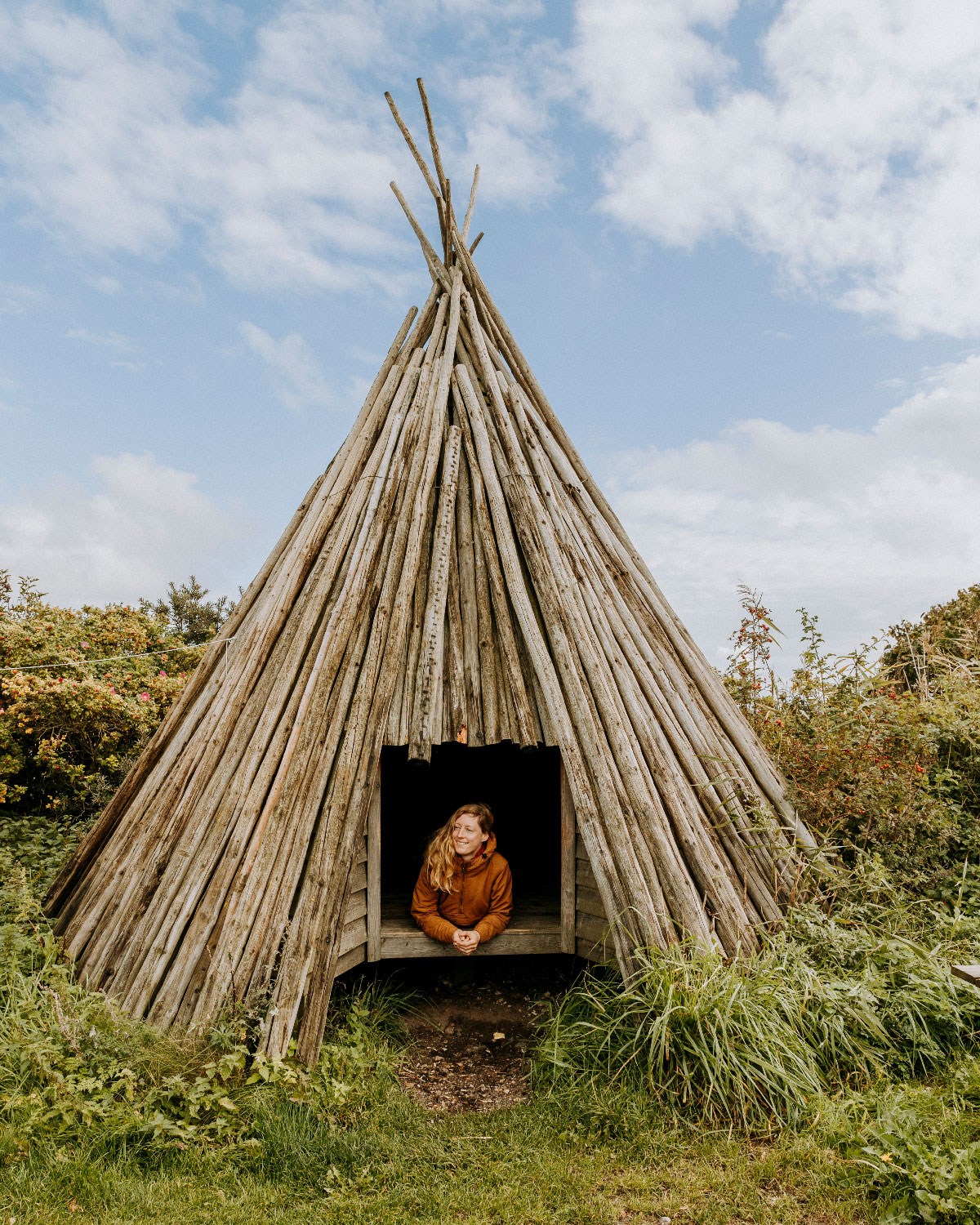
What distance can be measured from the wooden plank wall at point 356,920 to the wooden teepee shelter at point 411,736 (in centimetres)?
2

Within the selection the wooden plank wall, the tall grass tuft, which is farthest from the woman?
the tall grass tuft

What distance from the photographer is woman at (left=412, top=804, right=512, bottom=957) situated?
197 inches

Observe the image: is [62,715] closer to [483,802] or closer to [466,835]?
[483,802]

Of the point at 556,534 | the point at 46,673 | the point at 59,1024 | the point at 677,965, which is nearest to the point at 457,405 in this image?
the point at 556,534

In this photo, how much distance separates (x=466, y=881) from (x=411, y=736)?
109cm

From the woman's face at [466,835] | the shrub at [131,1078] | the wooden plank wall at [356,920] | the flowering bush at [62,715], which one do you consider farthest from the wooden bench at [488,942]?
the flowering bush at [62,715]

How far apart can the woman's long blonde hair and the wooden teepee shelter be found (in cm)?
40

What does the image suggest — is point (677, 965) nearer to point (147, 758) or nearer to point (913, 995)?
point (913, 995)

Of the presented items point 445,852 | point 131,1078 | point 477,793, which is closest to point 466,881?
point 445,852

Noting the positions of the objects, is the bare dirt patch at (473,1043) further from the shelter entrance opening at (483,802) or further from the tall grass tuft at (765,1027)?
the shelter entrance opening at (483,802)

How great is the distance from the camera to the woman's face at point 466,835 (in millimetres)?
5002

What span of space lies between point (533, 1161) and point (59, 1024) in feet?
7.50

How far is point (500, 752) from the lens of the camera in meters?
7.85

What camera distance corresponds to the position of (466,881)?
16.5ft
